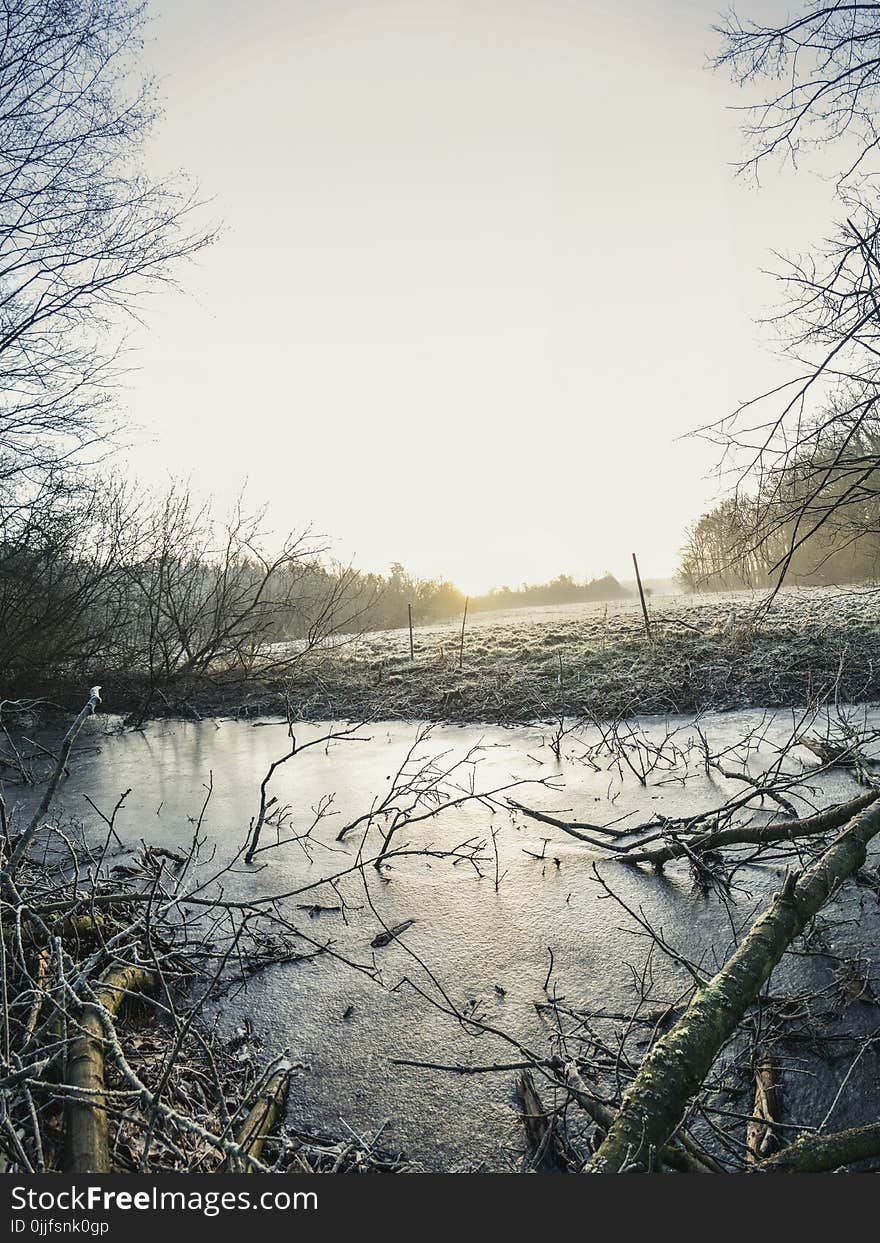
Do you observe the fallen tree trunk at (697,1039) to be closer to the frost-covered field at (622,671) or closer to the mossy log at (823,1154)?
the mossy log at (823,1154)

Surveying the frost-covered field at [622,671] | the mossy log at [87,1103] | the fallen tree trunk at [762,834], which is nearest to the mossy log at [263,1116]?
the mossy log at [87,1103]

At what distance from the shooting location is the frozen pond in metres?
2.22

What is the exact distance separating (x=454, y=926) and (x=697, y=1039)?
6.13 ft

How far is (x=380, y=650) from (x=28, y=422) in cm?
961

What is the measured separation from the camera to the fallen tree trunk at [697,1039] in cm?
146

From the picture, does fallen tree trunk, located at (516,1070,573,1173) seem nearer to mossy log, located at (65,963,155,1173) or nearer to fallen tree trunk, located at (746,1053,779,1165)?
fallen tree trunk, located at (746,1053,779,1165)

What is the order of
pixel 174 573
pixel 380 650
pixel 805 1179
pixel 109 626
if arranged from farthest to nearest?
pixel 380 650
pixel 174 573
pixel 109 626
pixel 805 1179

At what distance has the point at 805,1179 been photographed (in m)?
1.52

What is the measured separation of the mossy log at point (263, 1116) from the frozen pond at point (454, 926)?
2.6 inches

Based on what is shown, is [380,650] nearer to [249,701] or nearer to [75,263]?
[249,701]

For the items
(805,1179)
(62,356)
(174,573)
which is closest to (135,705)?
(174,573)

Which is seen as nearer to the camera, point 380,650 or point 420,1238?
point 420,1238

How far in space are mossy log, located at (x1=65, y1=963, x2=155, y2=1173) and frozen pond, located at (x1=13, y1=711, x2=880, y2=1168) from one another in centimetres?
54

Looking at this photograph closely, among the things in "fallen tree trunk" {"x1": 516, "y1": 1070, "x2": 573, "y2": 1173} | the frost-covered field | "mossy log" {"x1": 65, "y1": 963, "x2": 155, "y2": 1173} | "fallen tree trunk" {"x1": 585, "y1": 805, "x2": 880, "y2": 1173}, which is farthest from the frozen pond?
the frost-covered field
